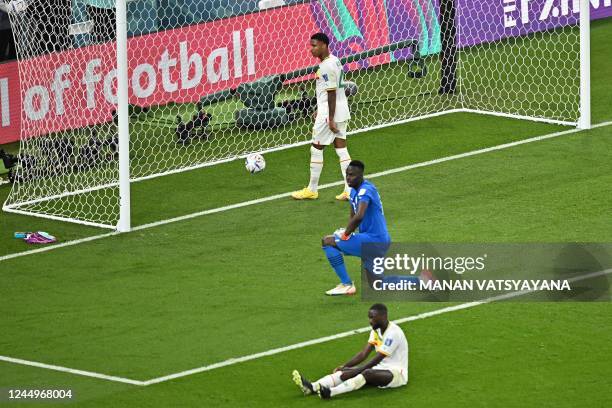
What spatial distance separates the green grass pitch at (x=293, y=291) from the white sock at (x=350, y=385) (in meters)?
0.11

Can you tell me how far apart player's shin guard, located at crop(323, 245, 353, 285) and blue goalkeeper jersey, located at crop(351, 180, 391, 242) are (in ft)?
1.22

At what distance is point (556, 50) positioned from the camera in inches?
1117

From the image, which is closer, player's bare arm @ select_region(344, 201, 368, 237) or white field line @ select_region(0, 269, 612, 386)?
white field line @ select_region(0, 269, 612, 386)

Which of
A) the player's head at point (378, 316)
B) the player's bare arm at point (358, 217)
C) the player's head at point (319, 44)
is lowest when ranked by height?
the player's head at point (378, 316)

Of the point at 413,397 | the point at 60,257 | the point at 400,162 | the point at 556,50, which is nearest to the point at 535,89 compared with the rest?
the point at 556,50

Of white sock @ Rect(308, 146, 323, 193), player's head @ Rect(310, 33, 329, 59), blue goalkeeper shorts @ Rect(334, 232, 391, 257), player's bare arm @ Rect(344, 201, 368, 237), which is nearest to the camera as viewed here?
player's bare arm @ Rect(344, 201, 368, 237)

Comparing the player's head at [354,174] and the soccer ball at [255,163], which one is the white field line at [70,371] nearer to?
the player's head at [354,174]

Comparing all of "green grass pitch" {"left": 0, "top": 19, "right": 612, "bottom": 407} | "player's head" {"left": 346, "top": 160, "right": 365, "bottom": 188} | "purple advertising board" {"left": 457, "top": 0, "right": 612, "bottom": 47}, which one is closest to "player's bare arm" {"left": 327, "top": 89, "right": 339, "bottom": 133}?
"green grass pitch" {"left": 0, "top": 19, "right": 612, "bottom": 407}

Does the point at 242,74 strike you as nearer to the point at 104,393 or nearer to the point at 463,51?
the point at 463,51

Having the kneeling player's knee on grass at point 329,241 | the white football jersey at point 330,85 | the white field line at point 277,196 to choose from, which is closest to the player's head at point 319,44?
the white football jersey at point 330,85

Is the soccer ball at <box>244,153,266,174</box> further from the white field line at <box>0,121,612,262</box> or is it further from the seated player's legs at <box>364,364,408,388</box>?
the seated player's legs at <box>364,364,408,388</box>

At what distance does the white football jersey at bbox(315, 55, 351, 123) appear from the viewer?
2142cm

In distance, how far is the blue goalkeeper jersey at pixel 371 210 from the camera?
57.7 feet

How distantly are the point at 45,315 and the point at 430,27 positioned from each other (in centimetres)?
1198
